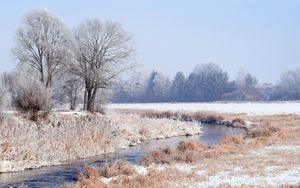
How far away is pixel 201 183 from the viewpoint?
15.8m

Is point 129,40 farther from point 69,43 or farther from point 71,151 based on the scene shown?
point 71,151

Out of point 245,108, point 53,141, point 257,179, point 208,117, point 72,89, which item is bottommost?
point 257,179

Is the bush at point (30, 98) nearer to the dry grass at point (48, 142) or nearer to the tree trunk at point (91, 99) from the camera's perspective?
the dry grass at point (48, 142)

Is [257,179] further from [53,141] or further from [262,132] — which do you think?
[262,132]

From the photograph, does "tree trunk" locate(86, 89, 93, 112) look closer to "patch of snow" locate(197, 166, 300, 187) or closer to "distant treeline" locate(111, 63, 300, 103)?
"patch of snow" locate(197, 166, 300, 187)

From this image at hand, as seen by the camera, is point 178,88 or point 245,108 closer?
point 245,108

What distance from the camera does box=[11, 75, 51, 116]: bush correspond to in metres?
33.3

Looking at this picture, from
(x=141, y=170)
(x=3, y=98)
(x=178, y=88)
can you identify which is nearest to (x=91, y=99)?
(x=3, y=98)

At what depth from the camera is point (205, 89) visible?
141m

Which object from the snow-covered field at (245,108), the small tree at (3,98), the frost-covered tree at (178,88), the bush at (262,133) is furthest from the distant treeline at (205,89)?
the small tree at (3,98)

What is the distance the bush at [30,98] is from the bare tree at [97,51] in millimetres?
15887

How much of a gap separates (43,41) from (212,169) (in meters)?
35.7

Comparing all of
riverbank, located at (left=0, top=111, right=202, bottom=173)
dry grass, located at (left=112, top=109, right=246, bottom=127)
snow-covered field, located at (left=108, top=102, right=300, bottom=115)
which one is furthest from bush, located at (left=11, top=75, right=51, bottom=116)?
snow-covered field, located at (left=108, top=102, right=300, bottom=115)

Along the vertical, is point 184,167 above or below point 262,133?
below
